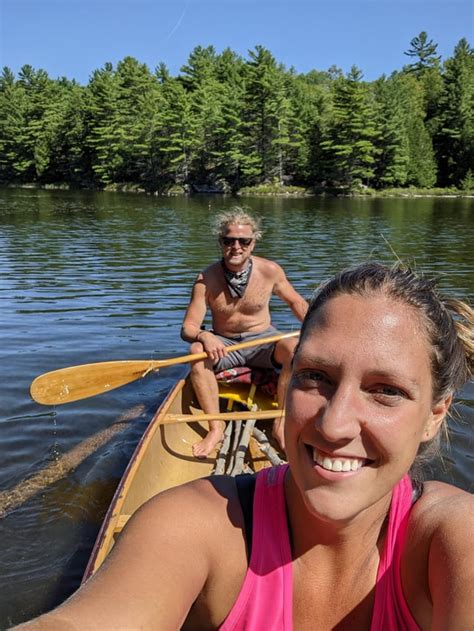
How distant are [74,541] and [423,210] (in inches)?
1452

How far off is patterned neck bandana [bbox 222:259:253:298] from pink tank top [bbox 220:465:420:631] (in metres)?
4.15

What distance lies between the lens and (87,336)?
30.8 feet

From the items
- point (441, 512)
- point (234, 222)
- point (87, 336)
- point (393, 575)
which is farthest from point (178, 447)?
point (87, 336)

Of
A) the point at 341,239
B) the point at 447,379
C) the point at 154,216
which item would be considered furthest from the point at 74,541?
the point at 154,216

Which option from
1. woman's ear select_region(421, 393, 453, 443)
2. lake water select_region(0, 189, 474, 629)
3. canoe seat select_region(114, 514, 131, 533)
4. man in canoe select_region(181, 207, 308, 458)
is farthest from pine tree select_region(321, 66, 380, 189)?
woman's ear select_region(421, 393, 453, 443)

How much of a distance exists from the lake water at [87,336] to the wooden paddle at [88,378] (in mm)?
685

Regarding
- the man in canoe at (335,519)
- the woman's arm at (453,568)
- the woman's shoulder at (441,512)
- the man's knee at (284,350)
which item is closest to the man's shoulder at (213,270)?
the man's knee at (284,350)

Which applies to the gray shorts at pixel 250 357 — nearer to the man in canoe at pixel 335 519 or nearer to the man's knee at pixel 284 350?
the man's knee at pixel 284 350

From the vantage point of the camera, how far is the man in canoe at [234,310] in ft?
17.8

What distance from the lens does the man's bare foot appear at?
5.07 metres

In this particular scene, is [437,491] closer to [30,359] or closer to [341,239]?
[30,359]

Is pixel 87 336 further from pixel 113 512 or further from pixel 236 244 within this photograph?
pixel 113 512

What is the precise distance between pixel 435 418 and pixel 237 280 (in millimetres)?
4178

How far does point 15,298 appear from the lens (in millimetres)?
12008
